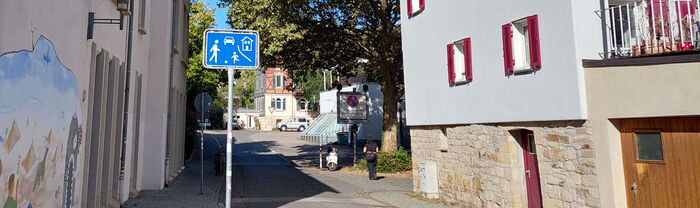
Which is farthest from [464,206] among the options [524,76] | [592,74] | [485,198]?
[592,74]

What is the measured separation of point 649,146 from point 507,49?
3241 millimetres

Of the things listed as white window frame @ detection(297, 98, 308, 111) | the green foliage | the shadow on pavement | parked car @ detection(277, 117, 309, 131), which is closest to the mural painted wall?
the shadow on pavement

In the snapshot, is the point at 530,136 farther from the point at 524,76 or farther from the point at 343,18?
the point at 343,18

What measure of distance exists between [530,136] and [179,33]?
1295 centimetres

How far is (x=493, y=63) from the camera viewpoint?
410 inches

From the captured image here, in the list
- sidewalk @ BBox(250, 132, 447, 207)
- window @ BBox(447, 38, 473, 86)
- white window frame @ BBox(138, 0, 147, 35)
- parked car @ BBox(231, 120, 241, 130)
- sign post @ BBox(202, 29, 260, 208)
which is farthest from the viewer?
parked car @ BBox(231, 120, 241, 130)

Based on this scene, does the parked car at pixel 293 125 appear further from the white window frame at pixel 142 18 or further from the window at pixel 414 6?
the white window frame at pixel 142 18

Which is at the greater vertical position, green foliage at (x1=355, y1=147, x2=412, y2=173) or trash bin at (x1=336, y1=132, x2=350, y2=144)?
trash bin at (x1=336, y1=132, x2=350, y2=144)

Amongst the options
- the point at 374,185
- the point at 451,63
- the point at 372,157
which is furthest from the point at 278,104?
the point at 451,63

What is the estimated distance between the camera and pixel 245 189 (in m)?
14.8

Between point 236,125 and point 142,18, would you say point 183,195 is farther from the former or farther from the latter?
point 236,125

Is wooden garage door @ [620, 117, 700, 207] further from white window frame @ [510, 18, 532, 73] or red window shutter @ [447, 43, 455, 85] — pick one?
red window shutter @ [447, 43, 455, 85]

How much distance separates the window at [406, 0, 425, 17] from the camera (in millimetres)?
13340

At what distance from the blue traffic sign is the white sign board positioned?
1460 centimetres
